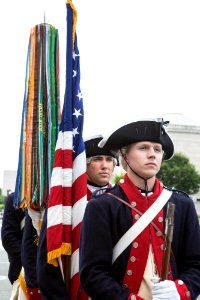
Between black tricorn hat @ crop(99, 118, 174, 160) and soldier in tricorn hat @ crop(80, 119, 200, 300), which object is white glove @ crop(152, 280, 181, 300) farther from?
black tricorn hat @ crop(99, 118, 174, 160)

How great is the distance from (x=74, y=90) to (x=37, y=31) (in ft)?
2.73

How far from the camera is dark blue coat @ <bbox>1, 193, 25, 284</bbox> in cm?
488

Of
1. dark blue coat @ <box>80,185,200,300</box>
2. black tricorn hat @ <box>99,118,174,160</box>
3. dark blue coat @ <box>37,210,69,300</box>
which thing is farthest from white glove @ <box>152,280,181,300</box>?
dark blue coat @ <box>37,210,69,300</box>

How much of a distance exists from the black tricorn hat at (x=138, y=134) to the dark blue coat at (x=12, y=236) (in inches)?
89.7

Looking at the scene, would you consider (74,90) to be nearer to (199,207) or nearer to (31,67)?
(31,67)

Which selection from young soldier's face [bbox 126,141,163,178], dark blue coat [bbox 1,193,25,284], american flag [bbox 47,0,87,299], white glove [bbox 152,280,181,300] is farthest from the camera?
dark blue coat [bbox 1,193,25,284]

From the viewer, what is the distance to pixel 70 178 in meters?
3.61

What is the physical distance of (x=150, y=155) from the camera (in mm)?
2793

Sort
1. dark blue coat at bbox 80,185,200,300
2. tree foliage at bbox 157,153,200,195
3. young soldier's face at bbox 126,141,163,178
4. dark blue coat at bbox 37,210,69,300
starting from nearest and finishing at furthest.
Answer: dark blue coat at bbox 80,185,200,300 → young soldier's face at bbox 126,141,163,178 → dark blue coat at bbox 37,210,69,300 → tree foliage at bbox 157,153,200,195

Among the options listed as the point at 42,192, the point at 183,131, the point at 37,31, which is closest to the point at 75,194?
the point at 42,192

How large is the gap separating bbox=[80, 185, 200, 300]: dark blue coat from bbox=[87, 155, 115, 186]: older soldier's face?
127cm

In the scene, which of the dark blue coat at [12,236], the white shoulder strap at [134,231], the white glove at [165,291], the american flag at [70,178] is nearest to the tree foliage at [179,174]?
the dark blue coat at [12,236]

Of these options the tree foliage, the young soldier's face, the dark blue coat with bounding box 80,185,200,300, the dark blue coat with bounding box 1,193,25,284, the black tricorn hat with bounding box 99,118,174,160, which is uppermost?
the black tricorn hat with bounding box 99,118,174,160

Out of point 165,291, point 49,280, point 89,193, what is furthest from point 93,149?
point 165,291
